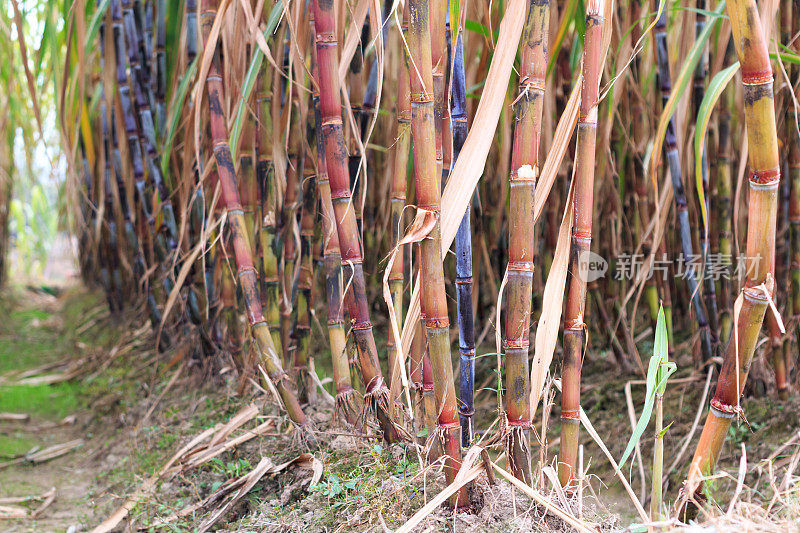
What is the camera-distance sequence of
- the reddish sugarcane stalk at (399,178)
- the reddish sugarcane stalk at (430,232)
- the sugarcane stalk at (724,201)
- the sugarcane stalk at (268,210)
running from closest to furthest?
1. the reddish sugarcane stalk at (430,232)
2. the reddish sugarcane stalk at (399,178)
3. the sugarcane stalk at (268,210)
4. the sugarcane stalk at (724,201)

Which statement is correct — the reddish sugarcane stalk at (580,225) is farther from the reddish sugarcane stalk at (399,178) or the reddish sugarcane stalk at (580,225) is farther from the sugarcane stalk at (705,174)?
the sugarcane stalk at (705,174)

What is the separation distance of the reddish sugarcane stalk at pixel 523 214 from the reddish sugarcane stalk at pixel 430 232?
68 mm

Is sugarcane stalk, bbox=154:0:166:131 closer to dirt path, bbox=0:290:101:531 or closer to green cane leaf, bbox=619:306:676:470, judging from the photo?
dirt path, bbox=0:290:101:531

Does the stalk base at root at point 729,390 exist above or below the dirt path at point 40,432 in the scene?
above

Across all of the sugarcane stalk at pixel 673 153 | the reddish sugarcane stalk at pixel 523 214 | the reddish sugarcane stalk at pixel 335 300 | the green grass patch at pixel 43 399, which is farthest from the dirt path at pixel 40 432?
the sugarcane stalk at pixel 673 153

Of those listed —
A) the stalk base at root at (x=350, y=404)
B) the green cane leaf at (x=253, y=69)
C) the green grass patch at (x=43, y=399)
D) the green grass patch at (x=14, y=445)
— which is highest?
the green cane leaf at (x=253, y=69)

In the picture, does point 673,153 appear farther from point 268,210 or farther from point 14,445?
point 14,445

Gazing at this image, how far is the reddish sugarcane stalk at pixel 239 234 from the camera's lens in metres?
0.92

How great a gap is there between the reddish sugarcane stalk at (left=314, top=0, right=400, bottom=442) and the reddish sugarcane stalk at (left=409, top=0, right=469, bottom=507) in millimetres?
123

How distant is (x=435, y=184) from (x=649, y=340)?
1.12 m

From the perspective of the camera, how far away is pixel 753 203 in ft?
2.09

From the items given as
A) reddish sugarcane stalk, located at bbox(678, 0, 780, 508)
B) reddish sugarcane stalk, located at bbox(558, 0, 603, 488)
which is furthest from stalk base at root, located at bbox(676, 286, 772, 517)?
reddish sugarcane stalk, located at bbox(558, 0, 603, 488)

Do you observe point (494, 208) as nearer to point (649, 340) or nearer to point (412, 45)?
point (649, 340)

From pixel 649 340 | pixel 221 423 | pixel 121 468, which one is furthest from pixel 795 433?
pixel 121 468
